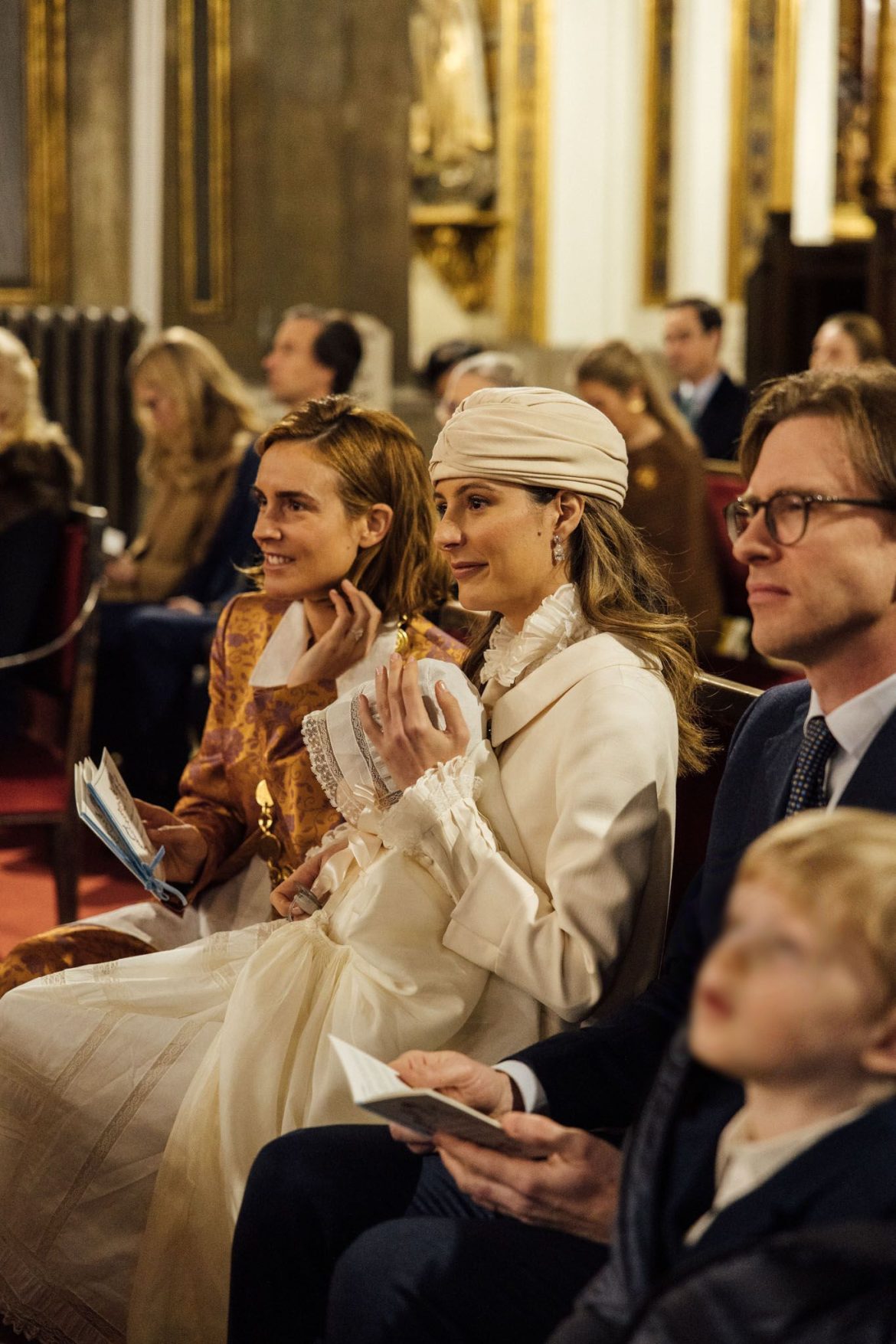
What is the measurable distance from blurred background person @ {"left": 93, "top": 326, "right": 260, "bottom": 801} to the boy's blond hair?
4255mm

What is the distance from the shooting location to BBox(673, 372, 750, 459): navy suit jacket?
23.9 ft

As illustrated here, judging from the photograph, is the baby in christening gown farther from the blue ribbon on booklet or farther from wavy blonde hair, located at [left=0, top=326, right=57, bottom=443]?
wavy blonde hair, located at [left=0, top=326, right=57, bottom=443]

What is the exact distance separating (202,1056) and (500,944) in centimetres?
49

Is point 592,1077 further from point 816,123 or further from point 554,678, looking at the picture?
point 816,123

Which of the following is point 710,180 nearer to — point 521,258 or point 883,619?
point 521,258

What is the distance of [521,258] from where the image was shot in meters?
10.7

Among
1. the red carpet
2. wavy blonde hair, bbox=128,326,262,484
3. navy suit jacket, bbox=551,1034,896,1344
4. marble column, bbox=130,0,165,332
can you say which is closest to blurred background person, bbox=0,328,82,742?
wavy blonde hair, bbox=128,326,262,484

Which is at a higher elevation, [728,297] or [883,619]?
[728,297]

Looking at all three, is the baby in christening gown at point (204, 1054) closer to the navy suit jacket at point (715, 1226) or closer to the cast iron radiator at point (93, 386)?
the navy suit jacket at point (715, 1226)

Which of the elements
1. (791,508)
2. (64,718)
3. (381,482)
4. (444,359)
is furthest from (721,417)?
(791,508)

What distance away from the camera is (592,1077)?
5.96 ft

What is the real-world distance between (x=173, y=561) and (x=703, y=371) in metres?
2.87

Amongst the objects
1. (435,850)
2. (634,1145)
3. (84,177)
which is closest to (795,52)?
(84,177)

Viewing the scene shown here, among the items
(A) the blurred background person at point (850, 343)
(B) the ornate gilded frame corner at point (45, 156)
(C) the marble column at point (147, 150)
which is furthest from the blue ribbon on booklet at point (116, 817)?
(B) the ornate gilded frame corner at point (45, 156)
